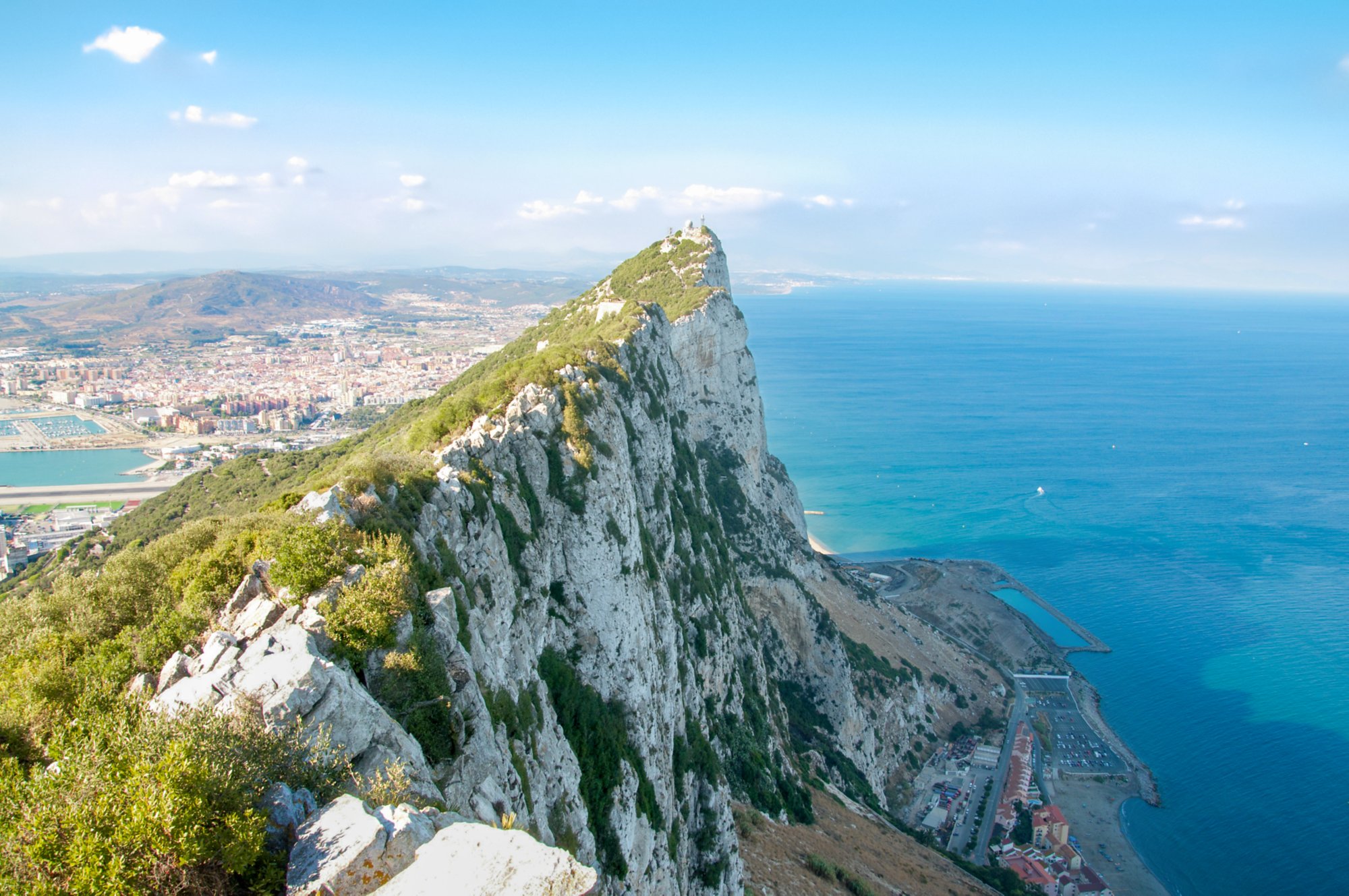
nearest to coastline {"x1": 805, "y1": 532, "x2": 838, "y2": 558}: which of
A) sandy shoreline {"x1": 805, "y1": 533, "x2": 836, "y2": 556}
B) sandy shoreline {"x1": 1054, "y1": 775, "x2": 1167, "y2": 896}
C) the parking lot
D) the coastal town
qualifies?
sandy shoreline {"x1": 805, "y1": 533, "x2": 836, "y2": 556}

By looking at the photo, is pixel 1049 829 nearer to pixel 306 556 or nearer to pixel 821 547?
pixel 821 547

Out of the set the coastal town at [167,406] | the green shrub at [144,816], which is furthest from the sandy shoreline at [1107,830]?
the coastal town at [167,406]

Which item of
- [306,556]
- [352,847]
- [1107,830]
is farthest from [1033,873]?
[352,847]

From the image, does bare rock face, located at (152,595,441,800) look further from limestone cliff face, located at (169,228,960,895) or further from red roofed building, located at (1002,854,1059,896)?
red roofed building, located at (1002,854,1059,896)

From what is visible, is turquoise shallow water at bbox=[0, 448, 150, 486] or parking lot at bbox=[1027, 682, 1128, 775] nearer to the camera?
parking lot at bbox=[1027, 682, 1128, 775]

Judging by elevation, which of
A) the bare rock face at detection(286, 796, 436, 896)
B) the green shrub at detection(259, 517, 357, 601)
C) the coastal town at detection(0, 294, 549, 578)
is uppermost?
the green shrub at detection(259, 517, 357, 601)

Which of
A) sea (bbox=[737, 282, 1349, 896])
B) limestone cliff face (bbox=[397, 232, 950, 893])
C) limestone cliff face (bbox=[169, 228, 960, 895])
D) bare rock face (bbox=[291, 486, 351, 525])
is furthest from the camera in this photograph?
sea (bbox=[737, 282, 1349, 896])
